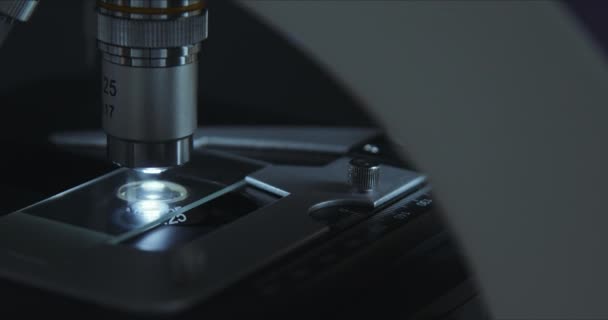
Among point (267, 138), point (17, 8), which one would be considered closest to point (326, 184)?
point (267, 138)

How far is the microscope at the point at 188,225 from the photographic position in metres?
0.54

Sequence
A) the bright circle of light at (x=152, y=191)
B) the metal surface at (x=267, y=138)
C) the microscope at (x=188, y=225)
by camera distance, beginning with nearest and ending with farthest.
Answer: the microscope at (x=188, y=225) → the bright circle of light at (x=152, y=191) → the metal surface at (x=267, y=138)

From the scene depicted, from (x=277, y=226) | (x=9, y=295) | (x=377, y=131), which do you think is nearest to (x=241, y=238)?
(x=277, y=226)

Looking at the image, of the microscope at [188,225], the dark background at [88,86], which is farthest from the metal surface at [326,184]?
the dark background at [88,86]

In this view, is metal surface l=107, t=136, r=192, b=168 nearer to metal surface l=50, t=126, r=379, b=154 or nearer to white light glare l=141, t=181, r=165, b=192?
white light glare l=141, t=181, r=165, b=192

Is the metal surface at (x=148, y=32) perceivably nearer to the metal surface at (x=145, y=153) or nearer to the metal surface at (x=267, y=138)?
the metal surface at (x=145, y=153)

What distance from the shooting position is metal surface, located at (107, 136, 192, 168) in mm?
598

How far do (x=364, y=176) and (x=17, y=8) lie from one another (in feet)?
0.79

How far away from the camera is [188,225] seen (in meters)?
0.61

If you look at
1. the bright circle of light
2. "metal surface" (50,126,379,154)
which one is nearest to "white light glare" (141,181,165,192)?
the bright circle of light

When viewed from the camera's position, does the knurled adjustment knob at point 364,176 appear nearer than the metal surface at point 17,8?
No

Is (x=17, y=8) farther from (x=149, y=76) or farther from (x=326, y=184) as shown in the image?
(x=326, y=184)

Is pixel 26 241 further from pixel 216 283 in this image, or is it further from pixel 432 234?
pixel 432 234

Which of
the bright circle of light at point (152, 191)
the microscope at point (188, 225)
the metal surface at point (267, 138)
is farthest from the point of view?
the metal surface at point (267, 138)
